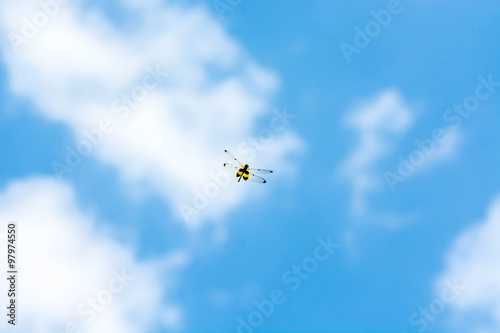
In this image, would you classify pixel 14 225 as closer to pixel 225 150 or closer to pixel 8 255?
pixel 8 255

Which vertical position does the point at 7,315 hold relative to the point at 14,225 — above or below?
below

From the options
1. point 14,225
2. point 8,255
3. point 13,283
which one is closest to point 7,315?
point 13,283

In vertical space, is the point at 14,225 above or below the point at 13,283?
above

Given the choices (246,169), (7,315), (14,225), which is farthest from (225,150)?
(7,315)

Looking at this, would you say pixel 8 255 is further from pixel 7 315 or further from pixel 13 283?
pixel 7 315

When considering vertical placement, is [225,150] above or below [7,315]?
above

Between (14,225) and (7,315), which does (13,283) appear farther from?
Answer: (14,225)

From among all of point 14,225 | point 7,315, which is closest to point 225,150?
point 14,225
